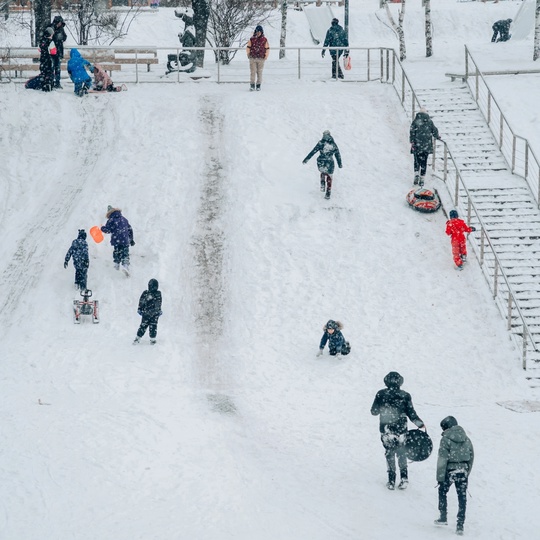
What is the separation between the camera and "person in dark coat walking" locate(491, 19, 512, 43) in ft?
131

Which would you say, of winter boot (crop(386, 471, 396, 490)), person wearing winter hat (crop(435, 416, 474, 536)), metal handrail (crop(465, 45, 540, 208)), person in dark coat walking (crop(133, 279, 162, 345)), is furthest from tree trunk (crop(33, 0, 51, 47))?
person wearing winter hat (crop(435, 416, 474, 536))

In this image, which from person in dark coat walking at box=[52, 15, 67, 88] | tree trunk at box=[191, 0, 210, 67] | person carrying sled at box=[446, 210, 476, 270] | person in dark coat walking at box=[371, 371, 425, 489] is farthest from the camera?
tree trunk at box=[191, 0, 210, 67]

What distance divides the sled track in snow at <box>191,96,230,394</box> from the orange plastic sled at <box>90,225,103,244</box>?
1749 mm

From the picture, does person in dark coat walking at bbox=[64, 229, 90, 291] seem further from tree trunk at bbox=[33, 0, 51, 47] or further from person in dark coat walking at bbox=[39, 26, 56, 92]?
tree trunk at bbox=[33, 0, 51, 47]

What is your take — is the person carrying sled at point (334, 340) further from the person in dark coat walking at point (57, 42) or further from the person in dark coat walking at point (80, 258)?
the person in dark coat walking at point (57, 42)

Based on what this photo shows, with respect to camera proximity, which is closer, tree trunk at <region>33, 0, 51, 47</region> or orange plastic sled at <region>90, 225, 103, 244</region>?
orange plastic sled at <region>90, 225, 103, 244</region>

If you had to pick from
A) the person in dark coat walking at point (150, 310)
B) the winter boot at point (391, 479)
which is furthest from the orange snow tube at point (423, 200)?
the winter boot at point (391, 479)

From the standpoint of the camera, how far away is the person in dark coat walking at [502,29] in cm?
3994

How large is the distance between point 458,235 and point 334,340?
379 centimetres

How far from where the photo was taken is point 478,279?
20422 millimetres

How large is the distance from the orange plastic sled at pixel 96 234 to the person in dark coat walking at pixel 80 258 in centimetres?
97

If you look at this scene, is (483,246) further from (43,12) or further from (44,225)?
(43,12)

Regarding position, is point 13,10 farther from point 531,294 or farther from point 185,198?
point 531,294

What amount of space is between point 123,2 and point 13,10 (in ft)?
21.2
